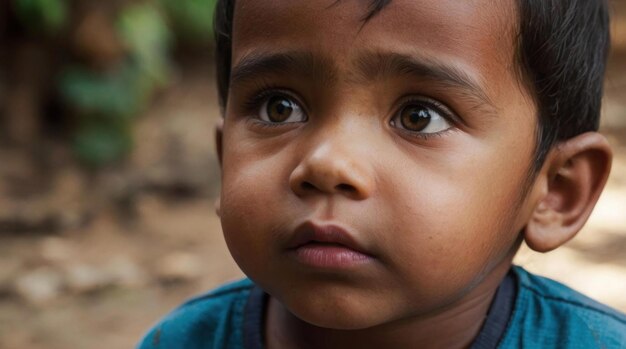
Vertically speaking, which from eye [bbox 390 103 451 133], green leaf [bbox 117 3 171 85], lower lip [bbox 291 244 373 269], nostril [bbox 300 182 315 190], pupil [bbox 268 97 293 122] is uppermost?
green leaf [bbox 117 3 171 85]

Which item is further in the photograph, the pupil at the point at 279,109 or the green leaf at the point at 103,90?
the green leaf at the point at 103,90

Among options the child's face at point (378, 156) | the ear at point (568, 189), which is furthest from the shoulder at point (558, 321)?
the child's face at point (378, 156)

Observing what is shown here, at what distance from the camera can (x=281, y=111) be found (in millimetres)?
1761

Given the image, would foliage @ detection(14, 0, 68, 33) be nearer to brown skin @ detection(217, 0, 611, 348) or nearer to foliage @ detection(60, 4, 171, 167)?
foliage @ detection(60, 4, 171, 167)

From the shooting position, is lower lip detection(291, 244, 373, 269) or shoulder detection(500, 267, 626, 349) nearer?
Result: lower lip detection(291, 244, 373, 269)

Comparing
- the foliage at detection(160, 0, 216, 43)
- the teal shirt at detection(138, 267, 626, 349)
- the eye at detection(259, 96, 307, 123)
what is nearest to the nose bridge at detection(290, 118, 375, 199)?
the eye at detection(259, 96, 307, 123)

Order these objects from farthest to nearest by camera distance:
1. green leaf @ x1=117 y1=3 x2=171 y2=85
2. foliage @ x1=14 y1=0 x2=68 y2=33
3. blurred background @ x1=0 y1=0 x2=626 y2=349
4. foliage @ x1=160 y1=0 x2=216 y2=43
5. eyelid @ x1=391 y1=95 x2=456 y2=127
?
foliage @ x1=160 y1=0 x2=216 y2=43 < green leaf @ x1=117 y1=3 x2=171 y2=85 < foliage @ x1=14 y1=0 x2=68 y2=33 < blurred background @ x1=0 y1=0 x2=626 y2=349 < eyelid @ x1=391 y1=95 x2=456 y2=127

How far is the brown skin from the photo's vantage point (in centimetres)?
159

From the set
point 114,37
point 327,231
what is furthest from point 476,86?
point 114,37

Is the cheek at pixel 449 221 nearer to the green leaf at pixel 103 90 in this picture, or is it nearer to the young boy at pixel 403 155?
the young boy at pixel 403 155

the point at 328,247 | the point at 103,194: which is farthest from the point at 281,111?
the point at 103,194

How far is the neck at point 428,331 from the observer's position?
1894 mm

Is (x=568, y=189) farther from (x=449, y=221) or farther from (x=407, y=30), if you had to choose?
(x=407, y=30)

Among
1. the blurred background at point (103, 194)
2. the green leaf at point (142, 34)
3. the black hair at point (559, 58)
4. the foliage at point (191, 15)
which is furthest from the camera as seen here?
the foliage at point (191, 15)
